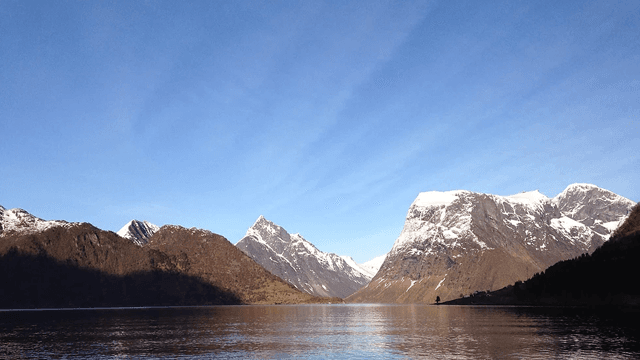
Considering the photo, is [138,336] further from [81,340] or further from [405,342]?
[405,342]

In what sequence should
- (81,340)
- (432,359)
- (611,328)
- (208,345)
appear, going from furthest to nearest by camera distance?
1. (611,328)
2. (81,340)
3. (208,345)
4. (432,359)

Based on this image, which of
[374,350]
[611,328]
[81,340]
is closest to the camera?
[374,350]

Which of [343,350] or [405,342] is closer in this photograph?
[343,350]

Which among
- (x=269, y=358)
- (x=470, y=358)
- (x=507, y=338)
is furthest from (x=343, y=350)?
(x=507, y=338)

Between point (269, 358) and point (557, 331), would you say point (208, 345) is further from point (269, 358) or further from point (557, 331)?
point (557, 331)

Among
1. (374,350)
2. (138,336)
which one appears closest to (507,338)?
(374,350)

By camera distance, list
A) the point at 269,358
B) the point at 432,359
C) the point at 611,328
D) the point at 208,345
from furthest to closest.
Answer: the point at 611,328, the point at 208,345, the point at 269,358, the point at 432,359

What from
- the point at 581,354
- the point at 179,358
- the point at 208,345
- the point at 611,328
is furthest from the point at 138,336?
the point at 611,328

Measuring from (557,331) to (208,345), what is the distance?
82.9 meters

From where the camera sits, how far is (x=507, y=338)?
375ft

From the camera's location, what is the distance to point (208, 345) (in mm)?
109812

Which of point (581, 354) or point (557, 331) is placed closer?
point (581, 354)

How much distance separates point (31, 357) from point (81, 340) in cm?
3280

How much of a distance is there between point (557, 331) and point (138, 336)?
337 feet
